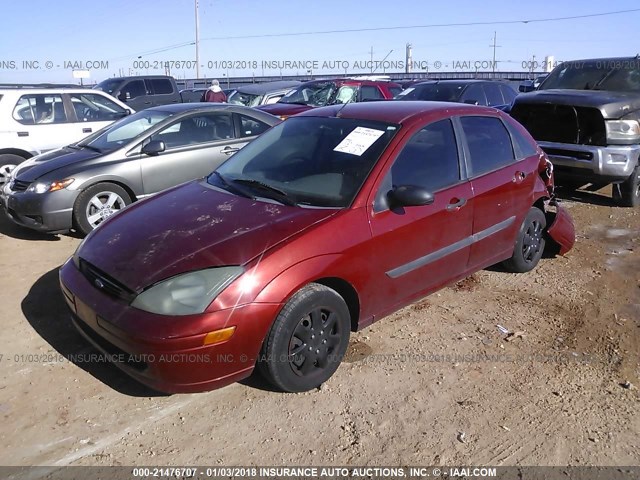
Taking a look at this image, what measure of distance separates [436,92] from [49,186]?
7245 mm

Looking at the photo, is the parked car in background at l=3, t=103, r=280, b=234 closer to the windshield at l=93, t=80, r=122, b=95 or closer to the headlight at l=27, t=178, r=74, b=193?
the headlight at l=27, t=178, r=74, b=193

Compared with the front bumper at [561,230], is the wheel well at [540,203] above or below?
above

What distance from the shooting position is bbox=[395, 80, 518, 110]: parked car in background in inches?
397

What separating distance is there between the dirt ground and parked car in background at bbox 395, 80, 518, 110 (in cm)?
639

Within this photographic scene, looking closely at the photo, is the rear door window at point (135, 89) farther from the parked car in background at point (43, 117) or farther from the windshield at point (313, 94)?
the parked car in background at point (43, 117)

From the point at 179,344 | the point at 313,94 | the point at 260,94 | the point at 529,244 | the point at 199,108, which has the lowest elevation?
the point at 179,344

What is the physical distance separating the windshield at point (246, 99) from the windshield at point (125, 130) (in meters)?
6.35

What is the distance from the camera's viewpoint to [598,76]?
846cm

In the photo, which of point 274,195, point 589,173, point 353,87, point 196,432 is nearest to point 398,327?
point 274,195

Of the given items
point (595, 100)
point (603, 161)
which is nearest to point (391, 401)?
point (603, 161)

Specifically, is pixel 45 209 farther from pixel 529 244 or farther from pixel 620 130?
pixel 620 130

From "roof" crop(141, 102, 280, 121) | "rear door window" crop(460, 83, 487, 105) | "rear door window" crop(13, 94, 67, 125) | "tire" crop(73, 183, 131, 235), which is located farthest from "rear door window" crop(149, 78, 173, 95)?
"tire" crop(73, 183, 131, 235)

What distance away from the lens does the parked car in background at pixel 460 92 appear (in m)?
10.1

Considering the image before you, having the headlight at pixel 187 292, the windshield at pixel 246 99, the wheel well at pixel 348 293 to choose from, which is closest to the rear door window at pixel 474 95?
the windshield at pixel 246 99
